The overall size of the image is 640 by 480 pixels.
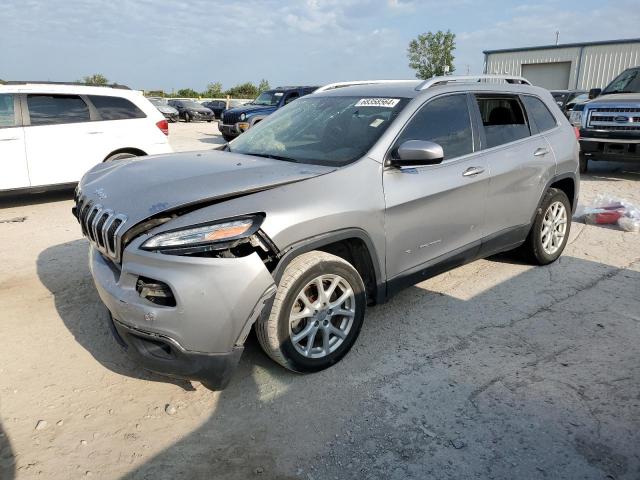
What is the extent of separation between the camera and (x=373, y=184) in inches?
127

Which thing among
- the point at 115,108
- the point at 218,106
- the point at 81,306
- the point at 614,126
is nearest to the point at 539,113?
the point at 81,306

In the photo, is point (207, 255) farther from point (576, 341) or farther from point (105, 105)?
point (105, 105)

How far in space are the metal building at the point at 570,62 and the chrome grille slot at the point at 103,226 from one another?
99.5ft

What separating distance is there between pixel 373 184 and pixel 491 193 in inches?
53.1

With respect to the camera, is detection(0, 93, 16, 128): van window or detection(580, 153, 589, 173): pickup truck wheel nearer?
detection(0, 93, 16, 128): van window

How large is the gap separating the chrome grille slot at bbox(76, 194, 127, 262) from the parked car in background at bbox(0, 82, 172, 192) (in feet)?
16.2

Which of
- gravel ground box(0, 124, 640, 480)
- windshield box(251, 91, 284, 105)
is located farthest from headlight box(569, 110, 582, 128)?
windshield box(251, 91, 284, 105)

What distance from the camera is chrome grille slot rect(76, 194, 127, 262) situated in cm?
269

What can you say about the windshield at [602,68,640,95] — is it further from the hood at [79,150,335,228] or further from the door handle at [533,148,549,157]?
the hood at [79,150,335,228]

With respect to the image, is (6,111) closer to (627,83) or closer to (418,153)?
(418,153)

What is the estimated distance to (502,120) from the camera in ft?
14.4

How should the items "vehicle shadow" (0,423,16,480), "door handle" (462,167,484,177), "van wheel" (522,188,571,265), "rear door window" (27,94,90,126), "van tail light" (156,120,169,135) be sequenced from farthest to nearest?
"van tail light" (156,120,169,135), "rear door window" (27,94,90,126), "van wheel" (522,188,571,265), "door handle" (462,167,484,177), "vehicle shadow" (0,423,16,480)

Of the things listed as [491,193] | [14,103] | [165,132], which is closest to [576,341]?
[491,193]

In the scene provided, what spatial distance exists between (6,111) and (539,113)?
6961 millimetres
